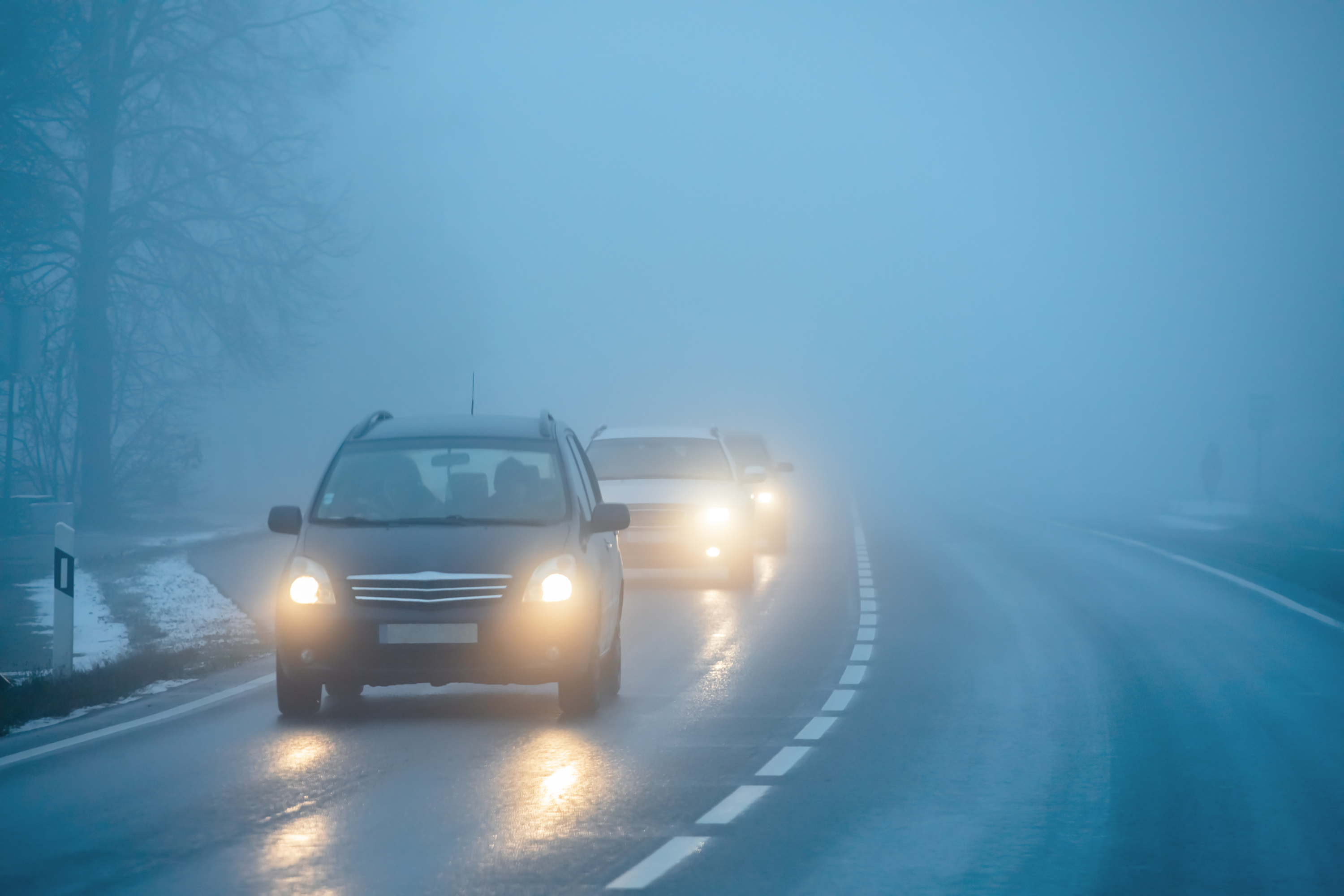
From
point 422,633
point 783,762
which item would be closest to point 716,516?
point 422,633

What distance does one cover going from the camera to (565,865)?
20.6 feet

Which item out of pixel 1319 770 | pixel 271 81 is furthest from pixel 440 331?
pixel 1319 770

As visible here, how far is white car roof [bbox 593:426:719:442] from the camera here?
2169 centimetres

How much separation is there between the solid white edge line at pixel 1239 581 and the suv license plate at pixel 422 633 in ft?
33.0

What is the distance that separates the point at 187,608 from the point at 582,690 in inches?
319

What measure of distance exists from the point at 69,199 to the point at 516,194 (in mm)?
108898

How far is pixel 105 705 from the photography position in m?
10.8

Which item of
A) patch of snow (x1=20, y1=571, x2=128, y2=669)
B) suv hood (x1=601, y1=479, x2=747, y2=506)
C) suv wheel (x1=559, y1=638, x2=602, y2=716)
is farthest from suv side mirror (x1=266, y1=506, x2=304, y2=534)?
suv hood (x1=601, y1=479, x2=747, y2=506)

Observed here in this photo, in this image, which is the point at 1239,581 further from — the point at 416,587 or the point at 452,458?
the point at 416,587

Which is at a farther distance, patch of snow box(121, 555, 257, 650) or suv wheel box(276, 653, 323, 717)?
patch of snow box(121, 555, 257, 650)

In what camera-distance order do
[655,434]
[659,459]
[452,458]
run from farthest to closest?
[655,434] < [659,459] < [452,458]

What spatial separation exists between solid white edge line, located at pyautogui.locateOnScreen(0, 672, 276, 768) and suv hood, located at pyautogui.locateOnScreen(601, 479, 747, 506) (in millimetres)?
8086

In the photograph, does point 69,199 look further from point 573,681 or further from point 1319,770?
point 1319,770

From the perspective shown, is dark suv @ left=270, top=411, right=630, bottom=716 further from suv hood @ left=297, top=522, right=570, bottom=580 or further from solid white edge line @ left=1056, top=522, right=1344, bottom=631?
solid white edge line @ left=1056, top=522, right=1344, bottom=631
